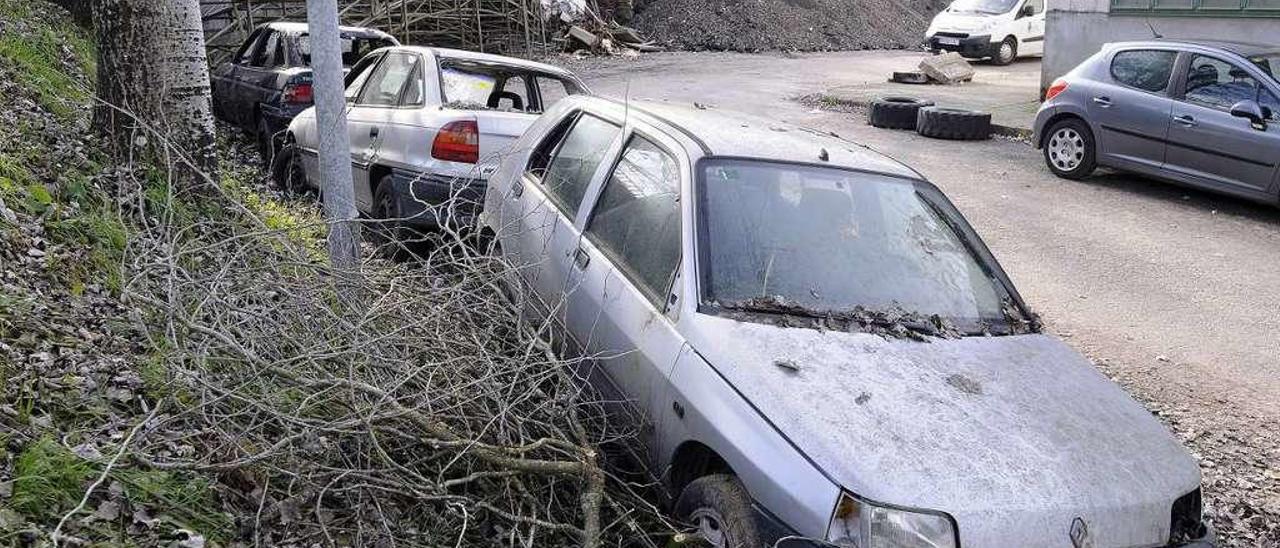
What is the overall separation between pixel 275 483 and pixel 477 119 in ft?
13.4

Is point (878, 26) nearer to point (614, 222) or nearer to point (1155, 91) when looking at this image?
point (1155, 91)

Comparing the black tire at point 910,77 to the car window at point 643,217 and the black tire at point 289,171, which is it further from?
the car window at point 643,217

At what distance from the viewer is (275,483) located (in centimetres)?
369

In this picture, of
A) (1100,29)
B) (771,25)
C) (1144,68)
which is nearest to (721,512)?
(1144,68)

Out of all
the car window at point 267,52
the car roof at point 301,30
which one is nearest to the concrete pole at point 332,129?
the car roof at point 301,30

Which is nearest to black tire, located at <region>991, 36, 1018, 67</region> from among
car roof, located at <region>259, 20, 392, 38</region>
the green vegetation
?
car roof, located at <region>259, 20, 392, 38</region>

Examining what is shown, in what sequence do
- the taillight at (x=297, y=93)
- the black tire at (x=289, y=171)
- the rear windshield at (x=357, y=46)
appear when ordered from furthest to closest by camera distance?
the rear windshield at (x=357, y=46)
the taillight at (x=297, y=93)
the black tire at (x=289, y=171)

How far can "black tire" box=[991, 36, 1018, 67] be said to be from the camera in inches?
960

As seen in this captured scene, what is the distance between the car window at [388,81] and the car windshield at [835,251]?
4.45m

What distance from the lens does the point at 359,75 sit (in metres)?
9.11

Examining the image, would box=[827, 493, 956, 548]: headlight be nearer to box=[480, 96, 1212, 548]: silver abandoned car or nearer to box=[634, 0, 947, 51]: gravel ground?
box=[480, 96, 1212, 548]: silver abandoned car

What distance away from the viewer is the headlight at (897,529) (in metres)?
3.00

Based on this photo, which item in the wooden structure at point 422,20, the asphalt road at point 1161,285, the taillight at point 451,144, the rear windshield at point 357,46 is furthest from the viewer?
the wooden structure at point 422,20

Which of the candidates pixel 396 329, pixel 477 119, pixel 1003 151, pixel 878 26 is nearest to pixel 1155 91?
pixel 1003 151
